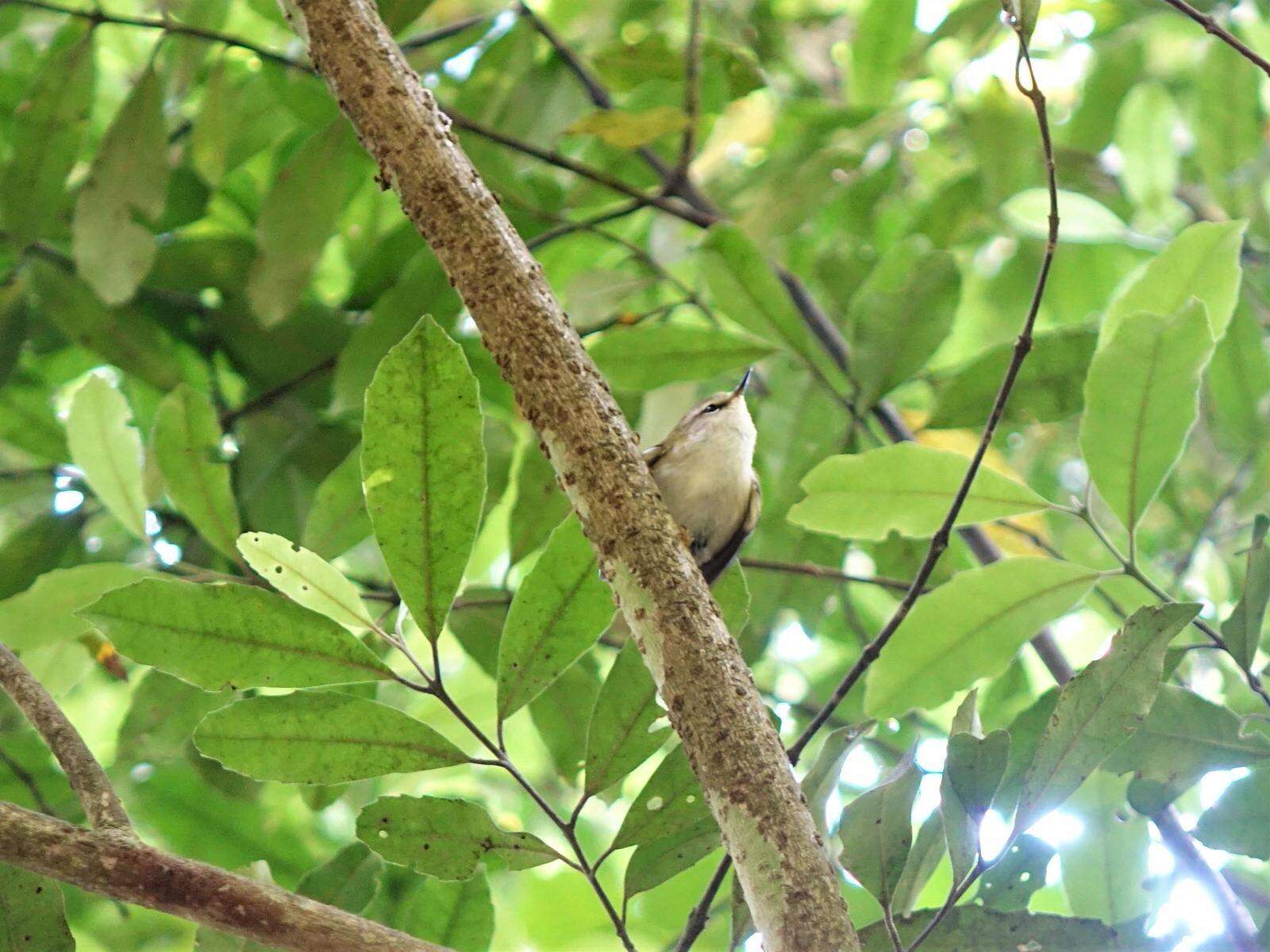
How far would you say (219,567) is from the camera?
280 centimetres

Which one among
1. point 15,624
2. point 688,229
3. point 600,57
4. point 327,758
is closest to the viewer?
point 327,758

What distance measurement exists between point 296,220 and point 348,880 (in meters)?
1.48

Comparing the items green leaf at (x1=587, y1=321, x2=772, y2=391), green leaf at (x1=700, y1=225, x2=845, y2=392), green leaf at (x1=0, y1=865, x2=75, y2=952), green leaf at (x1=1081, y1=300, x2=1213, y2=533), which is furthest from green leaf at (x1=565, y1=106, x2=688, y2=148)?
green leaf at (x1=0, y1=865, x2=75, y2=952)

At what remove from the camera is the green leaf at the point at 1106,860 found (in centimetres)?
Answer: 209

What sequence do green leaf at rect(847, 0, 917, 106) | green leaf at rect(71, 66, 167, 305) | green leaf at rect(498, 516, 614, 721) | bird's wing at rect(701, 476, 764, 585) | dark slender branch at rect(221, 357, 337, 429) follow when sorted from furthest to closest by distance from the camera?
green leaf at rect(847, 0, 917, 106) → dark slender branch at rect(221, 357, 337, 429) → bird's wing at rect(701, 476, 764, 585) → green leaf at rect(71, 66, 167, 305) → green leaf at rect(498, 516, 614, 721)

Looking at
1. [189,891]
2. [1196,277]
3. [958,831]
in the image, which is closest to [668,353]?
[1196,277]

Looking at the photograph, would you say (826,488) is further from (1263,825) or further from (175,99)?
(175,99)

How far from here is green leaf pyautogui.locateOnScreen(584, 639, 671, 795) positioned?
1.73m

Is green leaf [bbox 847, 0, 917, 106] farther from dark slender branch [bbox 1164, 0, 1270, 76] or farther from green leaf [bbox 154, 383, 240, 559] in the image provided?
green leaf [bbox 154, 383, 240, 559]

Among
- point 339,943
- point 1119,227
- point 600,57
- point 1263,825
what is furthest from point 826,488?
point 1119,227

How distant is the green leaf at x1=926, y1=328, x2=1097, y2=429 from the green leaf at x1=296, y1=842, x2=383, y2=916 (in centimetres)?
140

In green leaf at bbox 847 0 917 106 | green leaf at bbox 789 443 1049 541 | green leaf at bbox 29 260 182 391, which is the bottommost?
green leaf at bbox 789 443 1049 541

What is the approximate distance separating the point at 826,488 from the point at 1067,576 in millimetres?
388

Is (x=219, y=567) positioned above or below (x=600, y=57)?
below
